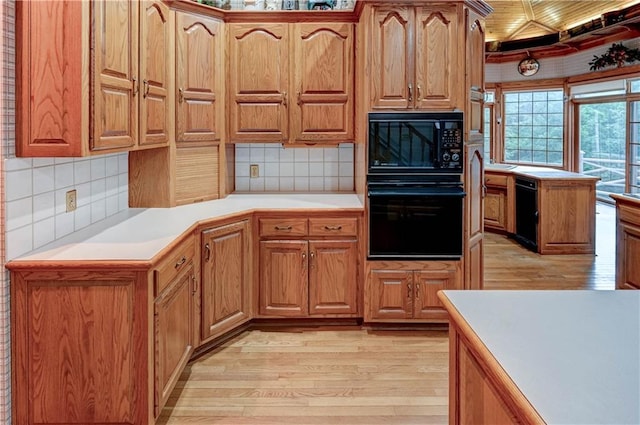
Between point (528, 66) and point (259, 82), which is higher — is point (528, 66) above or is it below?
above

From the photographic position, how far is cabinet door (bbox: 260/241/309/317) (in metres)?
3.77

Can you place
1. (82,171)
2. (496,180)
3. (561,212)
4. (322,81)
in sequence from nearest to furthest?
(82,171), (322,81), (561,212), (496,180)

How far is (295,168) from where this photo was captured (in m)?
4.47

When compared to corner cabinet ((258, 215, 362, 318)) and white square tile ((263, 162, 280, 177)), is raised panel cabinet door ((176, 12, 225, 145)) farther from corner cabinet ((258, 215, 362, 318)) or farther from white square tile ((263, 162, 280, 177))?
corner cabinet ((258, 215, 362, 318))

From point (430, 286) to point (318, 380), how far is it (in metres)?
1.14

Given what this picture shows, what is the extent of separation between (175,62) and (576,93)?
655 centimetres

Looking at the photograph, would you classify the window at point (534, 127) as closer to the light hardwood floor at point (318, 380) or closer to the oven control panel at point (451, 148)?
the oven control panel at point (451, 148)

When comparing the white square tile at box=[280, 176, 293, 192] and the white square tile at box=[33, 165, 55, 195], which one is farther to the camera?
the white square tile at box=[280, 176, 293, 192]

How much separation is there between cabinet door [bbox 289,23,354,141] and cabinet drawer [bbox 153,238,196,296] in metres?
1.48

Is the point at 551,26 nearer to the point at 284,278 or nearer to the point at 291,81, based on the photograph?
the point at 291,81

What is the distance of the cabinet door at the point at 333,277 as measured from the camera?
3.79 metres

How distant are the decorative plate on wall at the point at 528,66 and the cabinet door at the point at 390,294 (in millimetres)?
5992

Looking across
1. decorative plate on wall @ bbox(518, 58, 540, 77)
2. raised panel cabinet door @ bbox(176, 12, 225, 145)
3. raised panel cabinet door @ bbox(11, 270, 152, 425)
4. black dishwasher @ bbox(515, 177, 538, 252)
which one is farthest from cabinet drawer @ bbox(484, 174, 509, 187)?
raised panel cabinet door @ bbox(11, 270, 152, 425)

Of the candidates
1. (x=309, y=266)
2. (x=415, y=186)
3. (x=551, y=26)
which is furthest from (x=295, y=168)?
(x=551, y=26)
